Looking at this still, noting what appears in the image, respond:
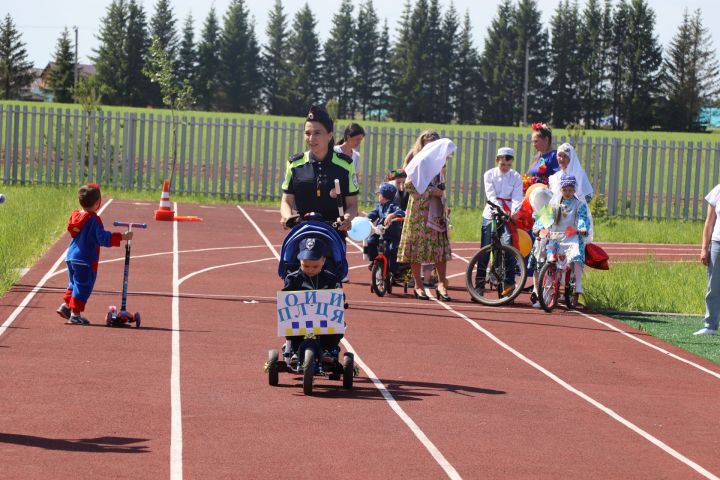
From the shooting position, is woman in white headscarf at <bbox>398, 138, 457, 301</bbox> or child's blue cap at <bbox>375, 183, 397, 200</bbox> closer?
woman in white headscarf at <bbox>398, 138, 457, 301</bbox>

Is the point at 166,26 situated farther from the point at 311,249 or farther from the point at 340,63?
the point at 311,249

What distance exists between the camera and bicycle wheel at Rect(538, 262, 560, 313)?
13797mm

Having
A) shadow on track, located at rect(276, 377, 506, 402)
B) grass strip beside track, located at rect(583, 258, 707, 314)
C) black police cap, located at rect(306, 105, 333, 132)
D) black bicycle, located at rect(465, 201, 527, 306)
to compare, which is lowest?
shadow on track, located at rect(276, 377, 506, 402)

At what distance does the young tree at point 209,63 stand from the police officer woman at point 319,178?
372ft

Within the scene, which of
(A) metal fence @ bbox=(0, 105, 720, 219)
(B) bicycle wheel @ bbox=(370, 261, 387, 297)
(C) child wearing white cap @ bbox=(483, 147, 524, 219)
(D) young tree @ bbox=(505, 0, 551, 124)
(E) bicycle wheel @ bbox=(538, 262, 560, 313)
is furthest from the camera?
(D) young tree @ bbox=(505, 0, 551, 124)

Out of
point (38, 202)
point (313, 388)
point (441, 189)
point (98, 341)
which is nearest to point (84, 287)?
point (98, 341)

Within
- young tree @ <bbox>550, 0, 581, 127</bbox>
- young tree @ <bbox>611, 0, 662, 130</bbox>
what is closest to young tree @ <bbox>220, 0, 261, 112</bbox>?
young tree @ <bbox>550, 0, 581, 127</bbox>

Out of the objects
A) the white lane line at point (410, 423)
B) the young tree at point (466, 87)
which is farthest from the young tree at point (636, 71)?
the white lane line at point (410, 423)

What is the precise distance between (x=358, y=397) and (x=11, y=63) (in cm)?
11577

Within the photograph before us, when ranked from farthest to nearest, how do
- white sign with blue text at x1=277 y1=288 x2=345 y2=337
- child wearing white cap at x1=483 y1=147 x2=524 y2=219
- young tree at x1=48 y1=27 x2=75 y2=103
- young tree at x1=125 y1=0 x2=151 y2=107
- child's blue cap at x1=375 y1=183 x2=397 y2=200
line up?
young tree at x1=125 y1=0 x2=151 y2=107
young tree at x1=48 y1=27 x2=75 y2=103
child's blue cap at x1=375 y1=183 x2=397 y2=200
child wearing white cap at x1=483 y1=147 x2=524 y2=219
white sign with blue text at x1=277 y1=288 x2=345 y2=337

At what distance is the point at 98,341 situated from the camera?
1081cm

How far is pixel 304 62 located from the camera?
433 ft

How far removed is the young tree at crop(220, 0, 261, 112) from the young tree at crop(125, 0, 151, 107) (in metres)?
9.23

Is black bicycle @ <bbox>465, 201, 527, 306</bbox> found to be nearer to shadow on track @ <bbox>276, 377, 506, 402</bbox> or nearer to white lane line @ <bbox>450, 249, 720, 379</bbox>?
white lane line @ <bbox>450, 249, 720, 379</bbox>
